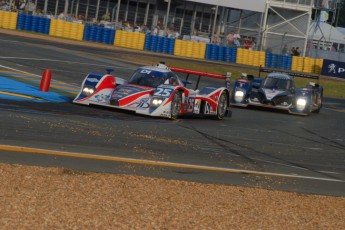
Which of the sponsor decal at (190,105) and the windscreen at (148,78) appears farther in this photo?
the sponsor decal at (190,105)

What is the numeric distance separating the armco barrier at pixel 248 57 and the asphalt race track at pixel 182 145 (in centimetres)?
3357

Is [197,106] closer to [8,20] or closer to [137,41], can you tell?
[137,41]

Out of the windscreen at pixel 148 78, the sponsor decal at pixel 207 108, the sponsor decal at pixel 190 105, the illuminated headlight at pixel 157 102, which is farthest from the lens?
the sponsor decal at pixel 207 108

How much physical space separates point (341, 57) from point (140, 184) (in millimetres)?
55584

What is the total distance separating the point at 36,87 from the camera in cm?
2383

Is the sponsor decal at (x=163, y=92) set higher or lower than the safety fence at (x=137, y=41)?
lower

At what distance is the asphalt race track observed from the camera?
1249 cm

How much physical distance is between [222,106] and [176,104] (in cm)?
254

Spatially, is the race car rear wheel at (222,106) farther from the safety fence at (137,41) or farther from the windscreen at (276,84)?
the safety fence at (137,41)

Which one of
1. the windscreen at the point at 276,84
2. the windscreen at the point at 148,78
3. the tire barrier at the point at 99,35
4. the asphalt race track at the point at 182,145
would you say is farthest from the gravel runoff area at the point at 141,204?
the tire barrier at the point at 99,35

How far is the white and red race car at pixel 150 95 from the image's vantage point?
19562 mm

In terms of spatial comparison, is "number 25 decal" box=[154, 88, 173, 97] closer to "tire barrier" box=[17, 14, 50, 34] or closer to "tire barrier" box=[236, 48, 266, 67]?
"tire barrier" box=[17, 14, 50, 34]

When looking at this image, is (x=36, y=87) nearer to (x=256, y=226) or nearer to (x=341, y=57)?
(x=256, y=226)

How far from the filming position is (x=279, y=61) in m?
58.3
